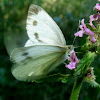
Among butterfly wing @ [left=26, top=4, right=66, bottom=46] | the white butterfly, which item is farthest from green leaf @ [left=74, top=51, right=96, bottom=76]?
butterfly wing @ [left=26, top=4, right=66, bottom=46]

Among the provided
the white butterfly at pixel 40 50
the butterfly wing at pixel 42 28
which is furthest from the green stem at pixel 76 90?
the butterfly wing at pixel 42 28

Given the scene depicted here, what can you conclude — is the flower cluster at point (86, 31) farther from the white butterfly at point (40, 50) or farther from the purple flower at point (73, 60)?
the white butterfly at point (40, 50)

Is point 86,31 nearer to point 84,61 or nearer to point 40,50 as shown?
point 84,61

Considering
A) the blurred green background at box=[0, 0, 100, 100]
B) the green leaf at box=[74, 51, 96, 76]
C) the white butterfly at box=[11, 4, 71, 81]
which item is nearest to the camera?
the green leaf at box=[74, 51, 96, 76]

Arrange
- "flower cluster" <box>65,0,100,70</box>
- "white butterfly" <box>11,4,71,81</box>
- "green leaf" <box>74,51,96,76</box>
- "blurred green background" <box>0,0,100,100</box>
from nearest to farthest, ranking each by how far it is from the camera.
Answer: "green leaf" <box>74,51,96,76</box>
"flower cluster" <box>65,0,100,70</box>
"white butterfly" <box>11,4,71,81</box>
"blurred green background" <box>0,0,100,100</box>

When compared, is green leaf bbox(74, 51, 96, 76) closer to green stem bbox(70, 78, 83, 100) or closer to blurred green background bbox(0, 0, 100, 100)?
green stem bbox(70, 78, 83, 100)

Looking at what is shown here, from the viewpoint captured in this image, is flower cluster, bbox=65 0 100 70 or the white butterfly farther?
the white butterfly
